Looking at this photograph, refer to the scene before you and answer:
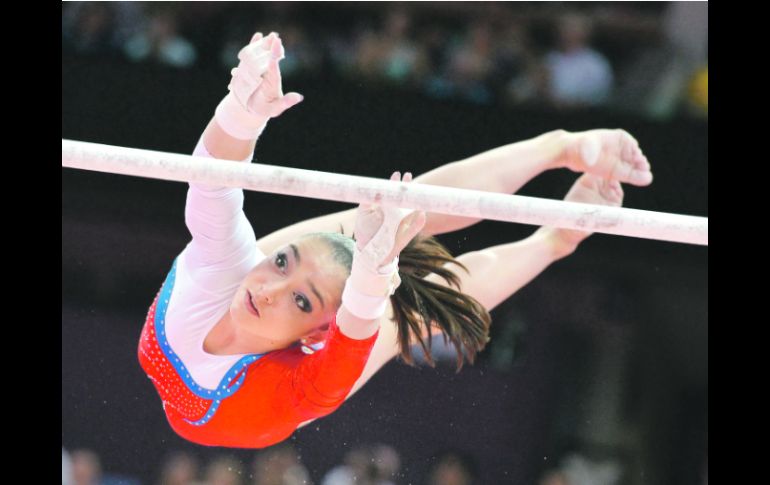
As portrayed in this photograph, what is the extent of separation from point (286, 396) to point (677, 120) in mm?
1404

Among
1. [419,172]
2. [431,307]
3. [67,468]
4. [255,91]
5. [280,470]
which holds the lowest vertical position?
[67,468]

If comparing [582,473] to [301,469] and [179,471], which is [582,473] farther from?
[179,471]

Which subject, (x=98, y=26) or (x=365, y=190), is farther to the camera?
(x=98, y=26)

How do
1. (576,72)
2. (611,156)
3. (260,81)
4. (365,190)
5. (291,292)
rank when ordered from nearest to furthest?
(365,190) → (260,81) → (291,292) → (611,156) → (576,72)

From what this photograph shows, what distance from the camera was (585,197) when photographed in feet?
8.02

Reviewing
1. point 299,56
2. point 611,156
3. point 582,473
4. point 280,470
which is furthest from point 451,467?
point 299,56

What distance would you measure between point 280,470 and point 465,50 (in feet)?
4.46

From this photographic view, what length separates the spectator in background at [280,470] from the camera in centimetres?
250

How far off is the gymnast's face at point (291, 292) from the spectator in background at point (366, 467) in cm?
57

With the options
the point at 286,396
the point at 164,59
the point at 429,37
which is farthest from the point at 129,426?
the point at 429,37

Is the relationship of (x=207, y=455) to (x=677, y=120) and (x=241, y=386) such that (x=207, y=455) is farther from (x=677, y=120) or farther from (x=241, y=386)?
(x=677, y=120)

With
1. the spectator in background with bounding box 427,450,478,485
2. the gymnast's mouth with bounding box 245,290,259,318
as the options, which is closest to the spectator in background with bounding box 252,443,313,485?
the spectator in background with bounding box 427,450,478,485

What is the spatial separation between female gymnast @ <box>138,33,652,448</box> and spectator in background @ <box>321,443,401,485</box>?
226 mm

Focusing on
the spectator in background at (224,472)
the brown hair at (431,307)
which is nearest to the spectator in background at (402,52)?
the brown hair at (431,307)
